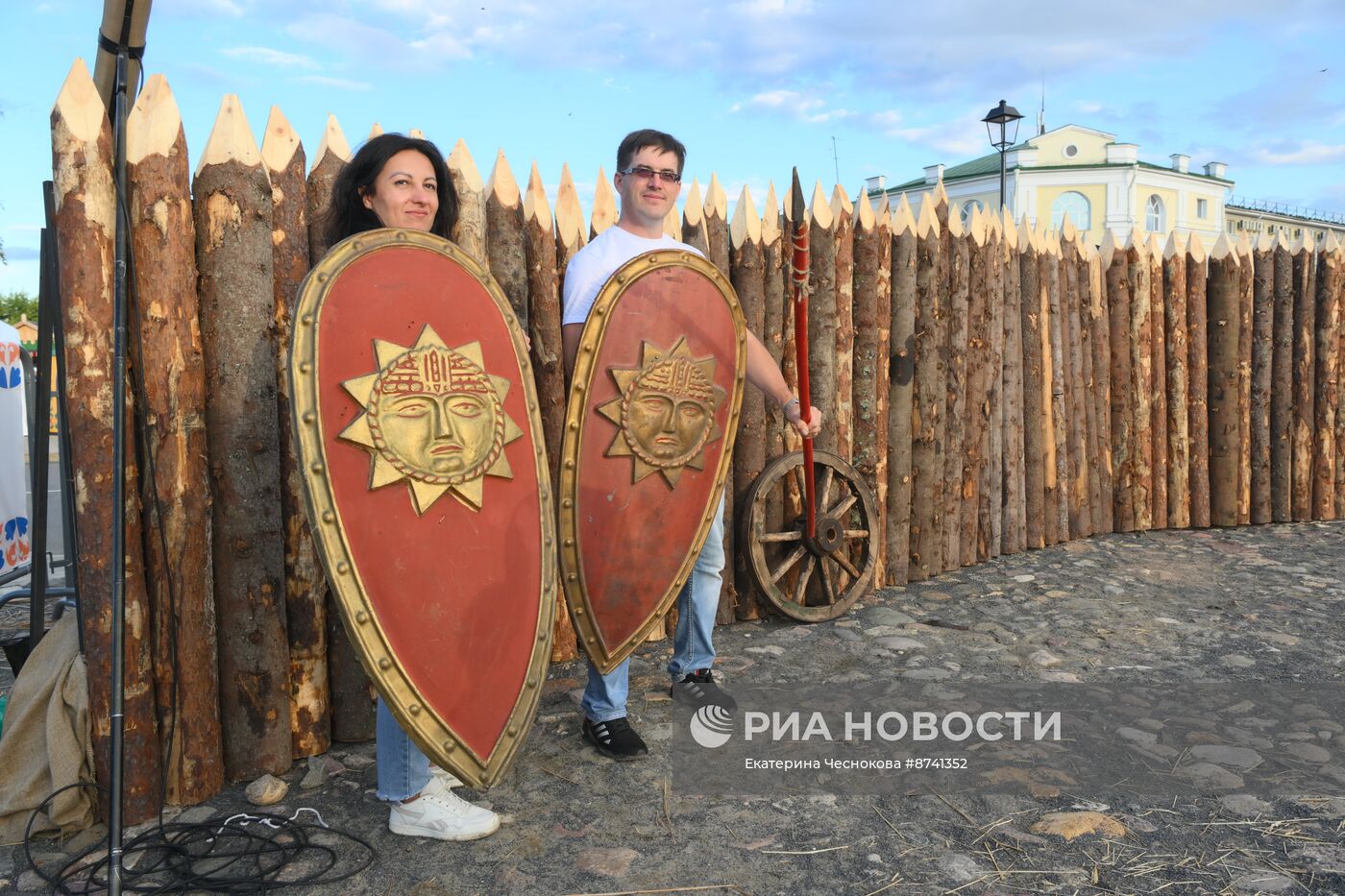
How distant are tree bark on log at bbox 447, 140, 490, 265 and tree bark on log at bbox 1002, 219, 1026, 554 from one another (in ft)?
11.8

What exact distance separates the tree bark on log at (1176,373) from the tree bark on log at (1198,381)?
0.10 meters

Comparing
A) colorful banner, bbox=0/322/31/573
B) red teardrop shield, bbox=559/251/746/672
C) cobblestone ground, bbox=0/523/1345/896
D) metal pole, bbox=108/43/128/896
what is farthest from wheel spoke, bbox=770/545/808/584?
colorful banner, bbox=0/322/31/573

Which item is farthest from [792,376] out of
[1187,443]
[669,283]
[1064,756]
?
[1187,443]

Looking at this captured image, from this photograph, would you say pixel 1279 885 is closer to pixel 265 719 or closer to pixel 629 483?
pixel 629 483

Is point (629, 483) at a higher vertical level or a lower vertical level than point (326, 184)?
lower

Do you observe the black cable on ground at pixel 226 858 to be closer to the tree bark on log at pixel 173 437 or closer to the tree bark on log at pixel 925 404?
the tree bark on log at pixel 173 437

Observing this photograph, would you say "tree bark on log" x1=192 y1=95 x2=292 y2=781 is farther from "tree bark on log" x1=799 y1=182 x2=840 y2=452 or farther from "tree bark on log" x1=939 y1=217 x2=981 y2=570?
"tree bark on log" x1=939 y1=217 x2=981 y2=570

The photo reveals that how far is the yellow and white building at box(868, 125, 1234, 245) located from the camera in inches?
1478

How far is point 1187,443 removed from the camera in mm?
7199

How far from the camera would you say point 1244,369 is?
286 inches

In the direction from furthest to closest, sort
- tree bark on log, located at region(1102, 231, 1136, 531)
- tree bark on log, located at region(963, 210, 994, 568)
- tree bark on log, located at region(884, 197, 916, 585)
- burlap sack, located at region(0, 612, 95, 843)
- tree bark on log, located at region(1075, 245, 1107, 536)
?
tree bark on log, located at region(1102, 231, 1136, 531), tree bark on log, located at region(1075, 245, 1107, 536), tree bark on log, located at region(963, 210, 994, 568), tree bark on log, located at region(884, 197, 916, 585), burlap sack, located at region(0, 612, 95, 843)

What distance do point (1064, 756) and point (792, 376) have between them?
2.25 meters

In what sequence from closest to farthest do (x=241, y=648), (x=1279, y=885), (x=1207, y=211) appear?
(x=1279, y=885), (x=241, y=648), (x=1207, y=211)

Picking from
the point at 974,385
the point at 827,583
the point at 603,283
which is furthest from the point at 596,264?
the point at 974,385
